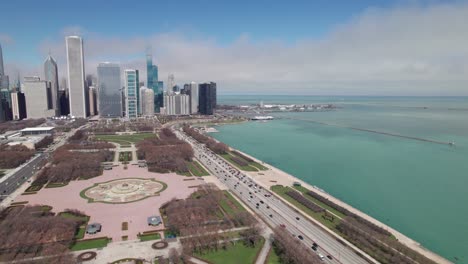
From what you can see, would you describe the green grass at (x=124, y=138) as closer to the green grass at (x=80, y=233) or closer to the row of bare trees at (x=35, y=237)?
the row of bare trees at (x=35, y=237)

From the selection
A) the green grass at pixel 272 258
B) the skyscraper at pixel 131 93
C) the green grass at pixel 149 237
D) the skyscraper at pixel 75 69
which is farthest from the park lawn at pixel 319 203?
the skyscraper at pixel 75 69

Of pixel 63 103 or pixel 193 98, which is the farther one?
pixel 193 98

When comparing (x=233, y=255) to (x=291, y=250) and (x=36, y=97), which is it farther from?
(x=36, y=97)

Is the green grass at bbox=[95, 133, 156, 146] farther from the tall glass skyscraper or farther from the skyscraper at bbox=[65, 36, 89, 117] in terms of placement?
the tall glass skyscraper

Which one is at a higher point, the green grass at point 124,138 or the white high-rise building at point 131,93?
the white high-rise building at point 131,93

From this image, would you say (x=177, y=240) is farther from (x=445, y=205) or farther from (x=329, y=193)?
(x=445, y=205)

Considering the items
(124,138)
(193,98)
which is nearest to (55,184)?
(124,138)

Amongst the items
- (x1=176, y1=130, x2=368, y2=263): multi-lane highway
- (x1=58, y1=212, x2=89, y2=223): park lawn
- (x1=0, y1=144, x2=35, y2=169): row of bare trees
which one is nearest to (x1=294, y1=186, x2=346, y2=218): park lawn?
(x1=176, y1=130, x2=368, y2=263): multi-lane highway
